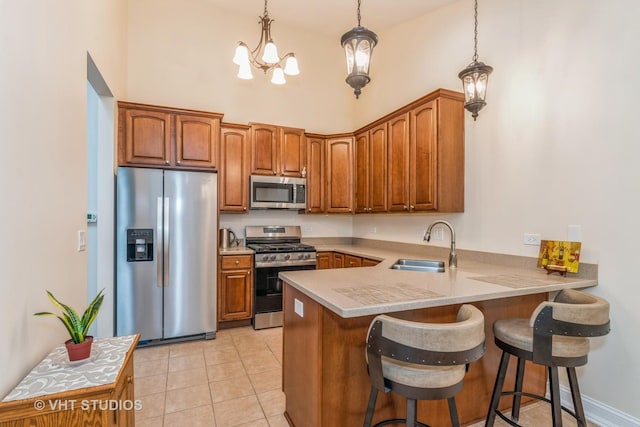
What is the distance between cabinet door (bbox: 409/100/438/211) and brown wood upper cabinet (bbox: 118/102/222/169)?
7.16ft

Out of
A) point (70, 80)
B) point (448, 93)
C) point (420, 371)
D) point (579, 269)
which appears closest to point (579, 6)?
point (448, 93)

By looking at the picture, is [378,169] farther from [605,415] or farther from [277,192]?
[605,415]

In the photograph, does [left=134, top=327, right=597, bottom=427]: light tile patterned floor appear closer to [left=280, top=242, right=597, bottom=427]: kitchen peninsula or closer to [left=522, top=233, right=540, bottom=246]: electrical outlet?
[left=280, top=242, right=597, bottom=427]: kitchen peninsula

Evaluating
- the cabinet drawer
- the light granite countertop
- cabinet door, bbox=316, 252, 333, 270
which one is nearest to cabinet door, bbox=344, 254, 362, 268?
cabinet door, bbox=316, 252, 333, 270

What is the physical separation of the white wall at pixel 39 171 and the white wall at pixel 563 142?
10.3 ft

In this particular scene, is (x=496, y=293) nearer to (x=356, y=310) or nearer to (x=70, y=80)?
(x=356, y=310)

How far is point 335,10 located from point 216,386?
14.5 ft

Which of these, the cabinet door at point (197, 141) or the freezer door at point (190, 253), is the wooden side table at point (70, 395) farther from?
the cabinet door at point (197, 141)

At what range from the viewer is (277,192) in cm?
418

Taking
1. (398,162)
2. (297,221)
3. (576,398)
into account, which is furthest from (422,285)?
(297,221)

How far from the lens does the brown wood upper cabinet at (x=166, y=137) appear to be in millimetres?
3258

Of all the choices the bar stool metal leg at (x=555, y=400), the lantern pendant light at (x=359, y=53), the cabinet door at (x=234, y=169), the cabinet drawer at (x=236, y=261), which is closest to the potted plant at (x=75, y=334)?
the lantern pendant light at (x=359, y=53)

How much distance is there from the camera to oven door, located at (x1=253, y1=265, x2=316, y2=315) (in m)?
3.78

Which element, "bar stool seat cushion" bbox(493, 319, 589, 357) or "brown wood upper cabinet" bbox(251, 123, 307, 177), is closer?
"bar stool seat cushion" bbox(493, 319, 589, 357)
